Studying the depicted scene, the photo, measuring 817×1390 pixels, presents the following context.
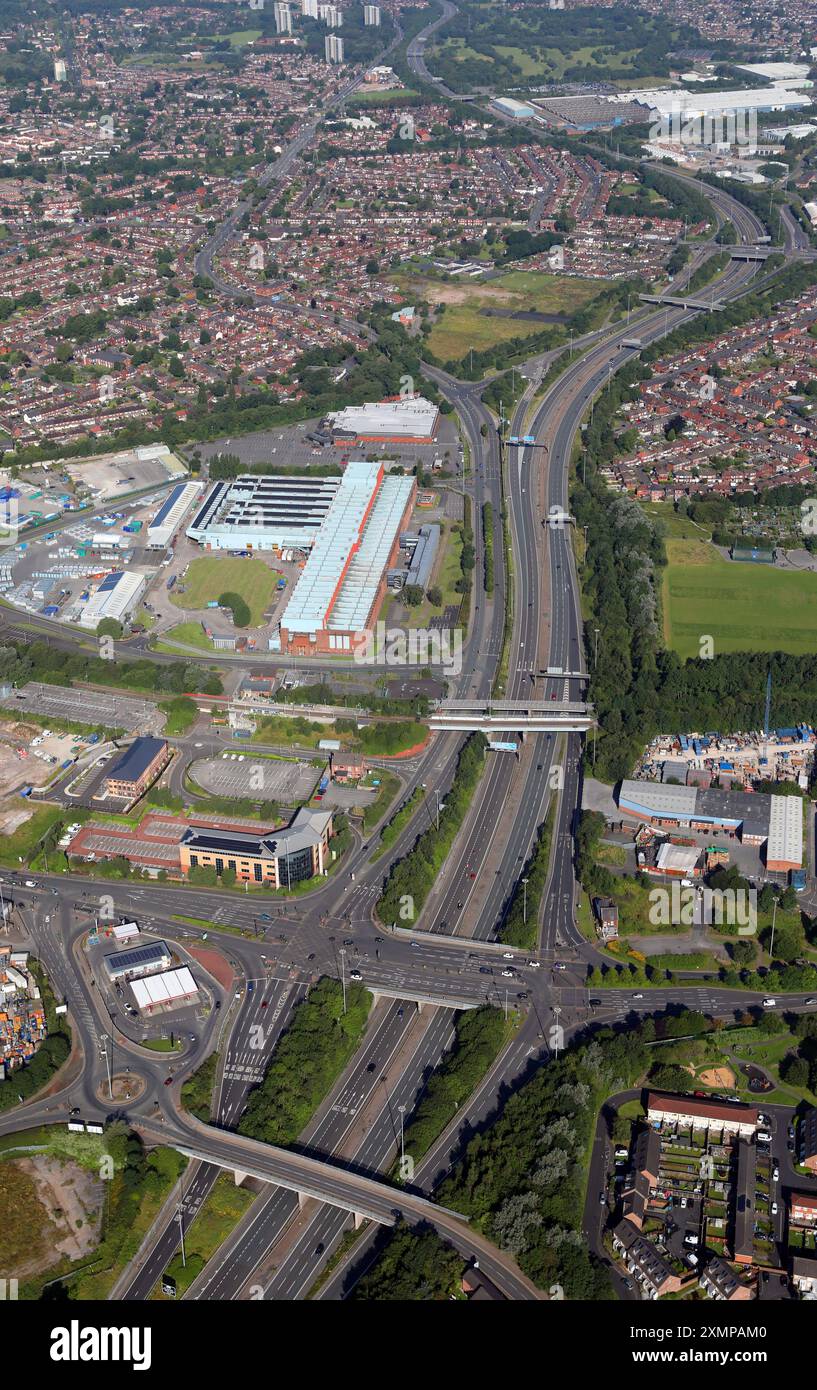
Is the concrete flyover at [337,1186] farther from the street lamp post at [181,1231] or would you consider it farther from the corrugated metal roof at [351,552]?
the corrugated metal roof at [351,552]

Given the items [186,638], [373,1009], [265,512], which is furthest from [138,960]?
[265,512]

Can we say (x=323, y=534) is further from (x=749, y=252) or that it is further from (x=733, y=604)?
(x=749, y=252)

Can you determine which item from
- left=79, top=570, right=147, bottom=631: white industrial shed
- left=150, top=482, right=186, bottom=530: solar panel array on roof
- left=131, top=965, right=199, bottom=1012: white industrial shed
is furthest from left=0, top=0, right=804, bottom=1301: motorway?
left=150, top=482, right=186, bottom=530: solar panel array on roof

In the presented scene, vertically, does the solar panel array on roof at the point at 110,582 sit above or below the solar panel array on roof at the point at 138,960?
above

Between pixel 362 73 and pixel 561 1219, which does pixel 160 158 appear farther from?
pixel 561 1219

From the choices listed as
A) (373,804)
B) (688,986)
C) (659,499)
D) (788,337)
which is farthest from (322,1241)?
(788,337)

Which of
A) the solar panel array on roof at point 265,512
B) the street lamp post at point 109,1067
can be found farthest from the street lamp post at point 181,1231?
the solar panel array on roof at point 265,512
